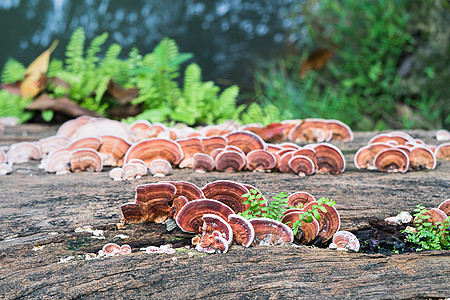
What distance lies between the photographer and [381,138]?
294 cm

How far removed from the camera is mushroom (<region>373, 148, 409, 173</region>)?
2.69m

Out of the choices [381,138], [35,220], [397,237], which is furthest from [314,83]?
[35,220]

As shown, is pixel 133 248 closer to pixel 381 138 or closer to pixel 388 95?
pixel 381 138

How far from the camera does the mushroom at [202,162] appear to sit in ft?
8.59

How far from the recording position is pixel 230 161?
262 cm

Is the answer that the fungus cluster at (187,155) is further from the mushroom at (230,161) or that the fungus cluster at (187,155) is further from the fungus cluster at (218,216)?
the fungus cluster at (218,216)

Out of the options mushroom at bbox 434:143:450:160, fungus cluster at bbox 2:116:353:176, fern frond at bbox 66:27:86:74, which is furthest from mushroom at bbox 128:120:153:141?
fern frond at bbox 66:27:86:74

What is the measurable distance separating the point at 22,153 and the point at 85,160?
30.6 inches

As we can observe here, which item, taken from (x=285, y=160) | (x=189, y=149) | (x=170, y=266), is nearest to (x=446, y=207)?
(x=285, y=160)

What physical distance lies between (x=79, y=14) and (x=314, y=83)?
6849 millimetres

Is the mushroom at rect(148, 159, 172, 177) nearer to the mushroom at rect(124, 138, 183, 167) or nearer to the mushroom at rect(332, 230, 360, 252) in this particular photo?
the mushroom at rect(124, 138, 183, 167)

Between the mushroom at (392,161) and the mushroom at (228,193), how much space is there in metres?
1.40

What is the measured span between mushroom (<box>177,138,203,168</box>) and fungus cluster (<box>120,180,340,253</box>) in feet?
2.90

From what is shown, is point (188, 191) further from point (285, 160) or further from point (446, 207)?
point (446, 207)
